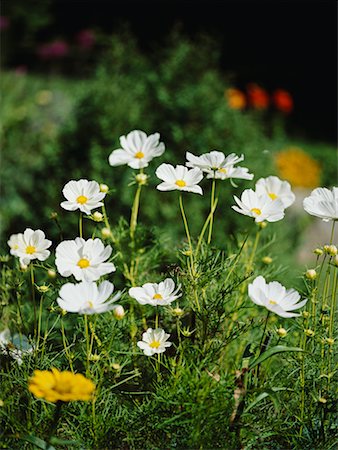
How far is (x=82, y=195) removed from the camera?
1.07 m

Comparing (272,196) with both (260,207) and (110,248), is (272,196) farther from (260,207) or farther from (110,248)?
(110,248)

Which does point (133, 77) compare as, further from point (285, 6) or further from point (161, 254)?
point (285, 6)

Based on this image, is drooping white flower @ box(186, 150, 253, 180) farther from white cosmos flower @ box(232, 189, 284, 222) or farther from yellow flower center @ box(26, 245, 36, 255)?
yellow flower center @ box(26, 245, 36, 255)

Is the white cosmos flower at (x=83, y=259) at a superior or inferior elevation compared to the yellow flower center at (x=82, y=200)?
inferior

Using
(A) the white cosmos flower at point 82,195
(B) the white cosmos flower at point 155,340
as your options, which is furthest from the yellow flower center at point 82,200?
(B) the white cosmos flower at point 155,340

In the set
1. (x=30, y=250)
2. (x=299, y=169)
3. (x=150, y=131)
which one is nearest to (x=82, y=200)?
(x=30, y=250)

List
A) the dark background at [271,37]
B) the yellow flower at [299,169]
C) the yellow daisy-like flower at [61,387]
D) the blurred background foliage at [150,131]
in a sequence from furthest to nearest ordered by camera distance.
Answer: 1. the dark background at [271,37]
2. the yellow flower at [299,169]
3. the blurred background foliage at [150,131]
4. the yellow daisy-like flower at [61,387]

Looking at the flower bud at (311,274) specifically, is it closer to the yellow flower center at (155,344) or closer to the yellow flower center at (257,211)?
the yellow flower center at (257,211)

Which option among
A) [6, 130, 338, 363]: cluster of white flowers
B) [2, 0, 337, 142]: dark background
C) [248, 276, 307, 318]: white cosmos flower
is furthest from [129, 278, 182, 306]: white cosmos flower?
[2, 0, 337, 142]: dark background

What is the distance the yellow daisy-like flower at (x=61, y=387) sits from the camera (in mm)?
801

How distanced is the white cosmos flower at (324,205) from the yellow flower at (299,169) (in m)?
4.28

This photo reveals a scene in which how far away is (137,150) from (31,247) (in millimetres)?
277

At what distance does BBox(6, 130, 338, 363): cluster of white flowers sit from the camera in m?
0.91

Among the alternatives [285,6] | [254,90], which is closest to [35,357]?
[254,90]
